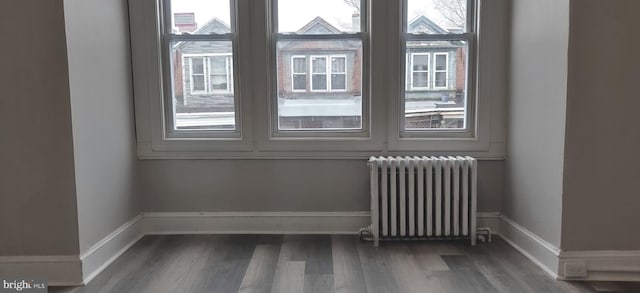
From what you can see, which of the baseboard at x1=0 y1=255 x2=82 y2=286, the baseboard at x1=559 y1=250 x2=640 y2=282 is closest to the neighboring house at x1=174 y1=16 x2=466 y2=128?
the baseboard at x1=559 y1=250 x2=640 y2=282

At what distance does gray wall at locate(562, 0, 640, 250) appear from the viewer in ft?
7.79

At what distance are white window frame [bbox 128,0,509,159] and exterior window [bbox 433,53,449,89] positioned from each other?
0.18 meters

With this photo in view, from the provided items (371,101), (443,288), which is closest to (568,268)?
(443,288)

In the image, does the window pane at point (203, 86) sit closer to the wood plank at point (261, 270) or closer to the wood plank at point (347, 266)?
the wood plank at point (261, 270)

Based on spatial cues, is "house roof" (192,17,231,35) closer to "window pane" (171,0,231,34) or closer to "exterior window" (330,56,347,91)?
"window pane" (171,0,231,34)

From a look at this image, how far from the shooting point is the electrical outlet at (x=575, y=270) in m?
2.49

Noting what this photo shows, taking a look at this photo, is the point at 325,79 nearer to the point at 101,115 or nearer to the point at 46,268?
the point at 101,115

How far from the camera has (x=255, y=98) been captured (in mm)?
3346

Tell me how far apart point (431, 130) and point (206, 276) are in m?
1.98

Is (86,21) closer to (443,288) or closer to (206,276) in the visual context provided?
(206,276)

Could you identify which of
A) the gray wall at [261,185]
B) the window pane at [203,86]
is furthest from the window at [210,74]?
the gray wall at [261,185]

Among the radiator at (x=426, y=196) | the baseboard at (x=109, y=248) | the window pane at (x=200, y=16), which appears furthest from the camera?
the window pane at (x=200, y=16)

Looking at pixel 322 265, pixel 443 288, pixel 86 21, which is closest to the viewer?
pixel 443 288

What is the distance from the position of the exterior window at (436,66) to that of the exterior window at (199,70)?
1.37 metres
